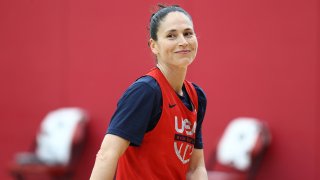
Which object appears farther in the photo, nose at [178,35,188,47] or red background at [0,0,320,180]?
red background at [0,0,320,180]

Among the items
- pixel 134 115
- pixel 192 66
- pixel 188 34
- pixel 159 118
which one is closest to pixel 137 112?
pixel 134 115

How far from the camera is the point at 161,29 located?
Answer: 2793 millimetres

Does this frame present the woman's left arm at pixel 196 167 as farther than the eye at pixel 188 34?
Yes

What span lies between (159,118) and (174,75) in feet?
0.79

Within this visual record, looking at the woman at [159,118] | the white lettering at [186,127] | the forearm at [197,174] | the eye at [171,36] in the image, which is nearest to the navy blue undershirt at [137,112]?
the woman at [159,118]

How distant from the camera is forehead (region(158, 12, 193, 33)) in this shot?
2.77m

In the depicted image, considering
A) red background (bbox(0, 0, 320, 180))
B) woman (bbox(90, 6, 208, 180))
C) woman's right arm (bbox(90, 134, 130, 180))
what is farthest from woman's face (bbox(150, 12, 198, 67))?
red background (bbox(0, 0, 320, 180))

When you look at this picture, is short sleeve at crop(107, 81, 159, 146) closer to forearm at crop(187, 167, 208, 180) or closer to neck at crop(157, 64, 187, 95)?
neck at crop(157, 64, 187, 95)

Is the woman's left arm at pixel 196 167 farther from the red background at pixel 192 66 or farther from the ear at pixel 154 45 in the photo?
the red background at pixel 192 66

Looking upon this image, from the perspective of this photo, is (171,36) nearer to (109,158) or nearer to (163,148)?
(163,148)

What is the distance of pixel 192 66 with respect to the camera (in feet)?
20.4

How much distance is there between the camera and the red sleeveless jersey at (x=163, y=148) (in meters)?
2.69

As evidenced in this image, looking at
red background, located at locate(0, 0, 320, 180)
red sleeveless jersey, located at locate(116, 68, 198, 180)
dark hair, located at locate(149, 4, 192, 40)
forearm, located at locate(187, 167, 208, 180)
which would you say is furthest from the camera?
red background, located at locate(0, 0, 320, 180)

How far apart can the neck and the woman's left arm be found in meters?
0.37
